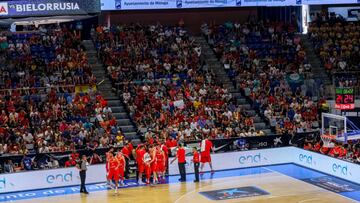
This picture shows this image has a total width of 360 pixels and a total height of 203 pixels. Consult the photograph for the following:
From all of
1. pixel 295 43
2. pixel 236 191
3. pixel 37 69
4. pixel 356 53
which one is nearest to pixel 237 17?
pixel 295 43

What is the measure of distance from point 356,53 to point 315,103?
5.57 meters

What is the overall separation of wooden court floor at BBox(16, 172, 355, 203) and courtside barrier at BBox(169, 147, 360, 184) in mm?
1541

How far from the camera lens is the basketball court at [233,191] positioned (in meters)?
24.2

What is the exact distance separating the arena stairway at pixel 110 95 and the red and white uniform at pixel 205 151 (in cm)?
430

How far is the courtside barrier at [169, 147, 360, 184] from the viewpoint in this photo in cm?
2783

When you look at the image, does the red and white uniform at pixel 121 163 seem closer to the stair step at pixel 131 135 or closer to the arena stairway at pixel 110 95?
the arena stairway at pixel 110 95

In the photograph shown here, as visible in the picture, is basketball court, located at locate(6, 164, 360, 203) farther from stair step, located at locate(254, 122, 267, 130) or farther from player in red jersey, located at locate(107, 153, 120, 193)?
stair step, located at locate(254, 122, 267, 130)

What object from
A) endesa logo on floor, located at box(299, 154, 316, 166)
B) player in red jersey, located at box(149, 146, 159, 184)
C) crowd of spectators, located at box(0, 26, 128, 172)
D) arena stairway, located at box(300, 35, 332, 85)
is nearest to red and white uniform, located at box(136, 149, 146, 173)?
player in red jersey, located at box(149, 146, 159, 184)

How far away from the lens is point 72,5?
2306 cm

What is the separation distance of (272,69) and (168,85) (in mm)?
5897

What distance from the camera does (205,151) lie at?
28.2 meters

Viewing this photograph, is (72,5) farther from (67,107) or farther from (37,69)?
(37,69)

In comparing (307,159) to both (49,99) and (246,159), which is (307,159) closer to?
(246,159)

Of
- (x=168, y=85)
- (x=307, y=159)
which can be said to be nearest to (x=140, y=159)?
(x=307, y=159)
